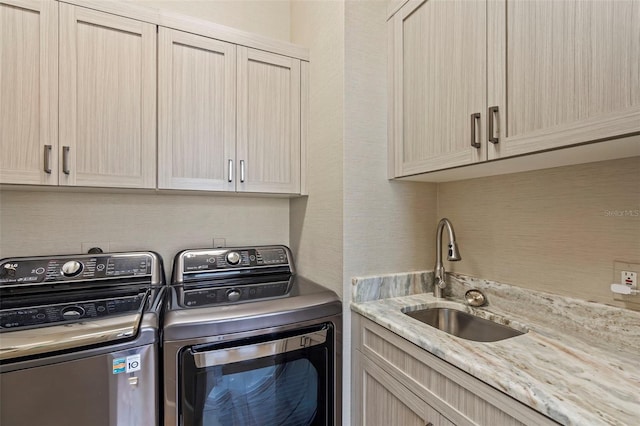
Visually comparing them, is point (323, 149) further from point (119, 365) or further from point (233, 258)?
point (119, 365)

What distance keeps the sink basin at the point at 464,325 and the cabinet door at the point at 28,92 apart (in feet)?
5.51

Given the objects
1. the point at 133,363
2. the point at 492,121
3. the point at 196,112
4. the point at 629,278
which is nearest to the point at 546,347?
the point at 629,278

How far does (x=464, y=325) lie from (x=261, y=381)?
90 cm

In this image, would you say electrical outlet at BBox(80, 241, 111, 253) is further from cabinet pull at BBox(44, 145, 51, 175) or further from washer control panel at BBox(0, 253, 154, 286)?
cabinet pull at BBox(44, 145, 51, 175)

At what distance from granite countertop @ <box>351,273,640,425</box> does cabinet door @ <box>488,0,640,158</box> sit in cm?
61

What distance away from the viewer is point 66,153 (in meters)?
1.27

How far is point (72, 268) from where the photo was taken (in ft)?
4.41

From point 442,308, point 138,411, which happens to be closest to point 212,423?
point 138,411

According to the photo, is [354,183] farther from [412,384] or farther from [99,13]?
[99,13]

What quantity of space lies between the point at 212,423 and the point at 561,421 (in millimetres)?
1075

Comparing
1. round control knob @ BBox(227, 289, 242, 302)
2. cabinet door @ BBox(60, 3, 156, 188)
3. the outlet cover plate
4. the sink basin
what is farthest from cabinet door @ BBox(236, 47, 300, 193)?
the outlet cover plate

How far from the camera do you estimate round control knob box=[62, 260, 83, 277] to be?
4.38ft

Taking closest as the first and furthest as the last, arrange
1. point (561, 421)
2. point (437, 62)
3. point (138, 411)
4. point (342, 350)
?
point (561, 421)
point (138, 411)
point (437, 62)
point (342, 350)

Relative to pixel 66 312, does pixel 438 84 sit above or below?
above
